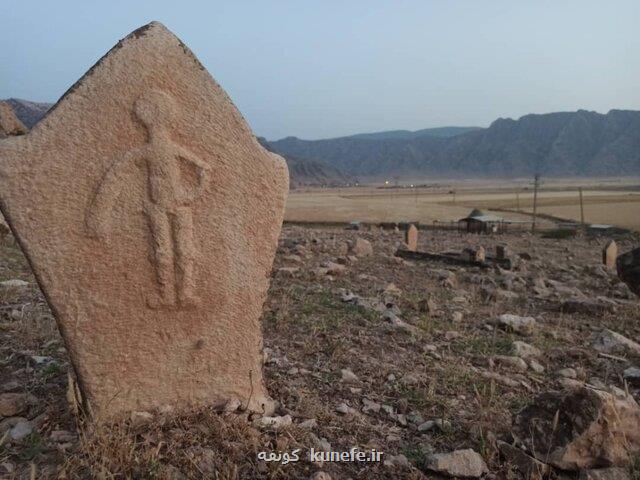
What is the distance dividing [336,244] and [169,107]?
8.84 metres

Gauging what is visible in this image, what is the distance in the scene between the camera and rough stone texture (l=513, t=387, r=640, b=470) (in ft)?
9.15

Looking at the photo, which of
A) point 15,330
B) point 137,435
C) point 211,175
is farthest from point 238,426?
point 15,330

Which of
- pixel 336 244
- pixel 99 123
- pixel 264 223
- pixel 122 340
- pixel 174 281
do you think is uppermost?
pixel 99 123

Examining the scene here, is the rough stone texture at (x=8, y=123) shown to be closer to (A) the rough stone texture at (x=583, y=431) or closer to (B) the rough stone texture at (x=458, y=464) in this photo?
(B) the rough stone texture at (x=458, y=464)

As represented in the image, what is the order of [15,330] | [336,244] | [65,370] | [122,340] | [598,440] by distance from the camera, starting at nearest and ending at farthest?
1. [598,440]
2. [122,340]
3. [65,370]
4. [15,330]
5. [336,244]

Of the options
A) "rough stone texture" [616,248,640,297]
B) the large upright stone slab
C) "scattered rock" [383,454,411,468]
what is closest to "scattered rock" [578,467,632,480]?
"scattered rock" [383,454,411,468]

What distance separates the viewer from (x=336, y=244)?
1169 centimetres

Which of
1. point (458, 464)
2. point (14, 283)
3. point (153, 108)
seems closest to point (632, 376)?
point (458, 464)

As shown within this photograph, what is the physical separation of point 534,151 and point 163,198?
507ft

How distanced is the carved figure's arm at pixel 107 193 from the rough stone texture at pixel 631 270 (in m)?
6.62

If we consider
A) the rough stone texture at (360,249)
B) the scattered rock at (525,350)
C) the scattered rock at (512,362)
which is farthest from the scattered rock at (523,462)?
the rough stone texture at (360,249)

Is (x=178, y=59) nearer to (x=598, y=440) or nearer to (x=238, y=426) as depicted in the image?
(x=238, y=426)

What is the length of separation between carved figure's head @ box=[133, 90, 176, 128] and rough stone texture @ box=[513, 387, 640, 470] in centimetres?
248

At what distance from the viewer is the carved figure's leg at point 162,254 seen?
9.84ft
